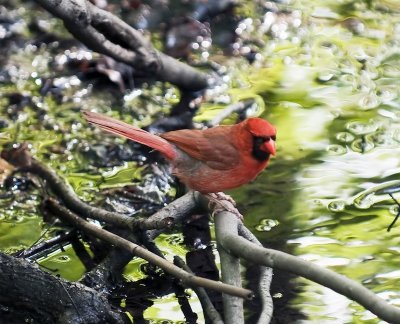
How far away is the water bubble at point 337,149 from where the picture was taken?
5.81 m

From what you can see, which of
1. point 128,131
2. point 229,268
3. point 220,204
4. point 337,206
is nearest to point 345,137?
point 337,206

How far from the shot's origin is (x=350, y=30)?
25.8 ft

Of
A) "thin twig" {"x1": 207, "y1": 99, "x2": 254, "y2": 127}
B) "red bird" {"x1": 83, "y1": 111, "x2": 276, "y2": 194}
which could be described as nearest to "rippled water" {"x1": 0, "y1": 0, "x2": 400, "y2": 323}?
"thin twig" {"x1": 207, "y1": 99, "x2": 254, "y2": 127}

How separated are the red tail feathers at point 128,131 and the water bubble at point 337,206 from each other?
103 centimetres

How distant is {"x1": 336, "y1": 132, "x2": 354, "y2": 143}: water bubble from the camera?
5.99 m

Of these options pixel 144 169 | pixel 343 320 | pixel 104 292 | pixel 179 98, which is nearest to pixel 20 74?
pixel 179 98

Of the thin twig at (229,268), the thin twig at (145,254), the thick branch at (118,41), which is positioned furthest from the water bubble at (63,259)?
the thick branch at (118,41)

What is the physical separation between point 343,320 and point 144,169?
2.10 metres

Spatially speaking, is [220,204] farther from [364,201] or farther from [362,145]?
[362,145]

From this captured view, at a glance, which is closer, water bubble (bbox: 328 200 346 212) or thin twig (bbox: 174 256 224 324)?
thin twig (bbox: 174 256 224 324)

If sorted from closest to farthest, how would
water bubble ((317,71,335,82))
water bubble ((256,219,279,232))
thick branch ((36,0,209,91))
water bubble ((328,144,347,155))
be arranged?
water bubble ((256,219,279,232)) < thick branch ((36,0,209,91)) < water bubble ((328,144,347,155)) < water bubble ((317,71,335,82))

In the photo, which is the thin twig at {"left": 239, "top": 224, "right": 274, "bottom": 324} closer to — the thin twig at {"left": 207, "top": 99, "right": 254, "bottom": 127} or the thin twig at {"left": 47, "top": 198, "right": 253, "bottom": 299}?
the thin twig at {"left": 47, "top": 198, "right": 253, "bottom": 299}

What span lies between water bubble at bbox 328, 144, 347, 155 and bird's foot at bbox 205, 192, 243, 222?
1.39 meters

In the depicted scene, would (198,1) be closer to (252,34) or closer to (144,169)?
(252,34)
